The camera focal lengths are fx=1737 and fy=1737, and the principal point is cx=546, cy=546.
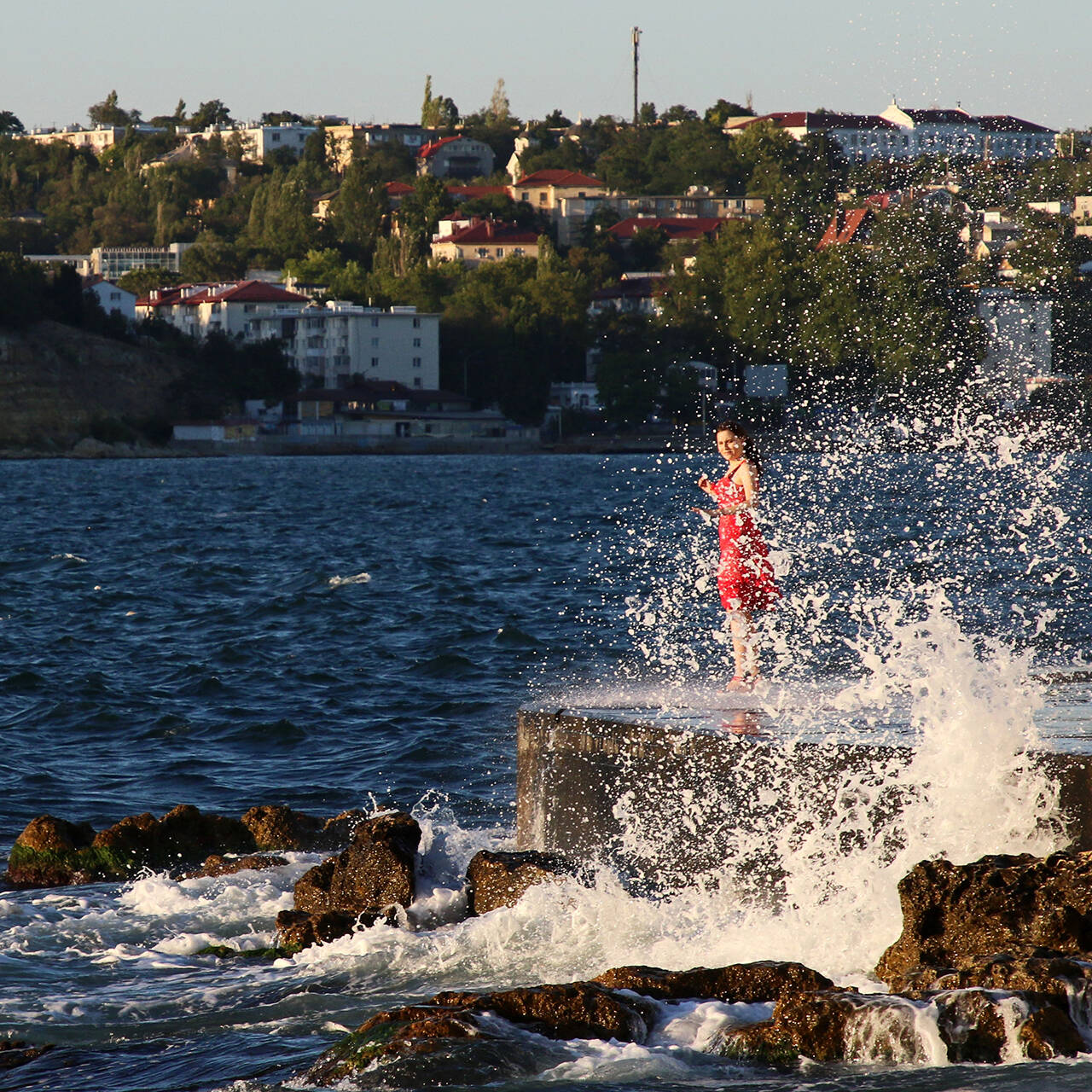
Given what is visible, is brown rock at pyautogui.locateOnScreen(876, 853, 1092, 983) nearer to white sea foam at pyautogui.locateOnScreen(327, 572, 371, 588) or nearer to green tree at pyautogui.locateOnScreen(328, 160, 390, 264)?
white sea foam at pyautogui.locateOnScreen(327, 572, 371, 588)

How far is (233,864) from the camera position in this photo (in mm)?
11234

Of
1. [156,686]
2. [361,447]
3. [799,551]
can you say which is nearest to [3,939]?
[156,686]

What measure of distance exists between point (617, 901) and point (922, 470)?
73.5 meters

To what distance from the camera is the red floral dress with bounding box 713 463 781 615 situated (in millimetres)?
10766

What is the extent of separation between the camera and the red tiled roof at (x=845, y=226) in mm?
99381

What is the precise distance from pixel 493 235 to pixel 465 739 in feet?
461

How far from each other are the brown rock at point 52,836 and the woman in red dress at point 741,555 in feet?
15.0

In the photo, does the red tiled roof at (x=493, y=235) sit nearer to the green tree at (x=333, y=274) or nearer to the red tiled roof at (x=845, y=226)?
the green tree at (x=333, y=274)

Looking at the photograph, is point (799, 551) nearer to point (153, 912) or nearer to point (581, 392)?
point (153, 912)

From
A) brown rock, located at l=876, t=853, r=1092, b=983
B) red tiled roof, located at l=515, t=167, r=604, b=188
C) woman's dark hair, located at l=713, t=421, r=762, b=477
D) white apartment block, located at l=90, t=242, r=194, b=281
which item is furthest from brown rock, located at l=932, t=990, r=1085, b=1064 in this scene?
white apartment block, located at l=90, t=242, r=194, b=281

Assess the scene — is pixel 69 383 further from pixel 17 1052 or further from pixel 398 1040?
pixel 398 1040

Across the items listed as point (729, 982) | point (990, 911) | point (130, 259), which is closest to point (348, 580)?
point (729, 982)

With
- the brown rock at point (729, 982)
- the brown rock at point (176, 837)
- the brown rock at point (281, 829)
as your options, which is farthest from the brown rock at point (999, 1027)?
the brown rock at point (176, 837)

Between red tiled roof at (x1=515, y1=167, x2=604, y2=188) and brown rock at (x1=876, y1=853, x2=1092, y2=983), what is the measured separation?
162 meters
